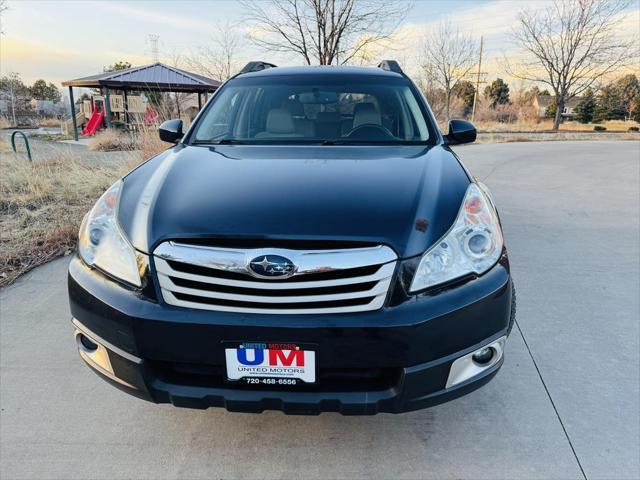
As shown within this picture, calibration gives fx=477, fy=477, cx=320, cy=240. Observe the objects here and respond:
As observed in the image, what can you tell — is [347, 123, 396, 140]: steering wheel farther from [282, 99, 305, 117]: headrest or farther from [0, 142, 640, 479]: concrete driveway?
[0, 142, 640, 479]: concrete driveway

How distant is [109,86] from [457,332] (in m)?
21.1

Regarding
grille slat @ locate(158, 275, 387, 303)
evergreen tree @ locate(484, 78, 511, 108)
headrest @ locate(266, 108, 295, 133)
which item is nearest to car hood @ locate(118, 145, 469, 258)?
grille slat @ locate(158, 275, 387, 303)

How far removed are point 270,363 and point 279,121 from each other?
1.84m

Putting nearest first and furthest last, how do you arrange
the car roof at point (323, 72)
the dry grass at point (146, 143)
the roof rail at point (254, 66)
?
the car roof at point (323, 72), the roof rail at point (254, 66), the dry grass at point (146, 143)

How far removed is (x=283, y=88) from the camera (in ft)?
10.7

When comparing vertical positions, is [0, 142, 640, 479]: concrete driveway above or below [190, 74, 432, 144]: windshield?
below

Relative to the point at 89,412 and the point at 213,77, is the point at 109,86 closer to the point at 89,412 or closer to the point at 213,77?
the point at 213,77

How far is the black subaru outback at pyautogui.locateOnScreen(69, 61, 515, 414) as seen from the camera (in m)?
1.58

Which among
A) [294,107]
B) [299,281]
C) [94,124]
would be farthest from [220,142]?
[94,124]

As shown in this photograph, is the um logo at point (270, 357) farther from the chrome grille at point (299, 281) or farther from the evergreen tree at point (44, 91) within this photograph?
the evergreen tree at point (44, 91)

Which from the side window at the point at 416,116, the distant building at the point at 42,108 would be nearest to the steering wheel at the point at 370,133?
the side window at the point at 416,116

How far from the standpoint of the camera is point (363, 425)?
6.82ft

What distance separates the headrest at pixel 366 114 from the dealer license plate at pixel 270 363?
177 cm

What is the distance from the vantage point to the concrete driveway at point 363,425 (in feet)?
6.03
